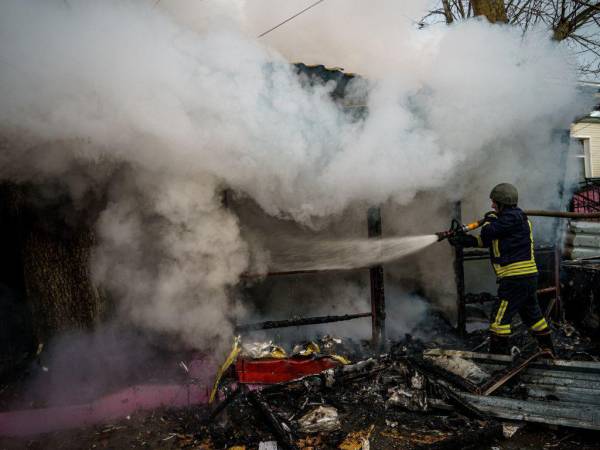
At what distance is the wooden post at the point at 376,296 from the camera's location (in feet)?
16.8

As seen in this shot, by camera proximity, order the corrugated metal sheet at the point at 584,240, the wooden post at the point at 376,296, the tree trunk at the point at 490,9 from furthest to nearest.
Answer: the tree trunk at the point at 490,9
the corrugated metal sheet at the point at 584,240
the wooden post at the point at 376,296

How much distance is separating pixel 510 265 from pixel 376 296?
1689 mm

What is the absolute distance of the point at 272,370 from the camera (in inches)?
158

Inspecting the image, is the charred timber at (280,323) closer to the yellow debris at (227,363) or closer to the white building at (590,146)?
the yellow debris at (227,363)

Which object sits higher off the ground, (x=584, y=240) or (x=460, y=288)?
(x=584, y=240)

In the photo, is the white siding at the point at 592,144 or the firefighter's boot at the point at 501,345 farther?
the white siding at the point at 592,144

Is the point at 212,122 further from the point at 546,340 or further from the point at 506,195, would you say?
the point at 546,340

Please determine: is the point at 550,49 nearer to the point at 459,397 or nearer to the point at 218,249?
the point at 459,397

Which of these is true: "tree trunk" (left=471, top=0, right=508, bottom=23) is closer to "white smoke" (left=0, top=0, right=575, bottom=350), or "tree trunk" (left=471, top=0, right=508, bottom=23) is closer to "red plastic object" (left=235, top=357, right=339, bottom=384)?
"white smoke" (left=0, top=0, right=575, bottom=350)

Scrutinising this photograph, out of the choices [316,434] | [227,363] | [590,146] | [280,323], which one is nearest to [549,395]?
[316,434]

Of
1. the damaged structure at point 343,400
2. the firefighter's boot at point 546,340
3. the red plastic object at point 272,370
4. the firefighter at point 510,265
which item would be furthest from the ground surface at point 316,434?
the firefighter's boot at point 546,340

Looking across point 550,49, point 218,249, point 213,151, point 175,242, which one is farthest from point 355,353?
point 550,49

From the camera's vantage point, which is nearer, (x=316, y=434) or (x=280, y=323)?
(x=316, y=434)

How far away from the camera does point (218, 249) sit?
4301mm
